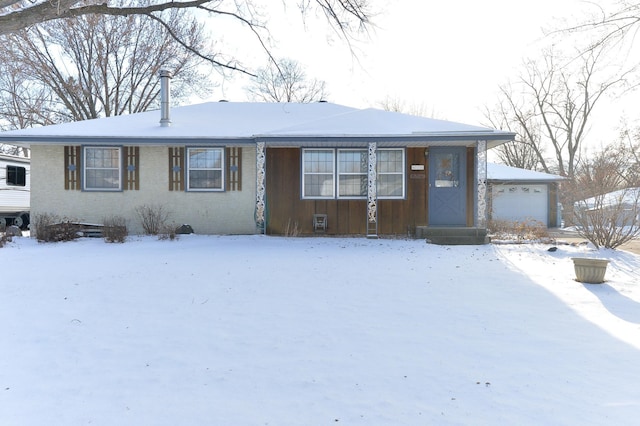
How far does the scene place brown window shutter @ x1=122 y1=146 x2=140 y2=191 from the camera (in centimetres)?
1185

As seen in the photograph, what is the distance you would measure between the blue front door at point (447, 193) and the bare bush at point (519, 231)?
142cm

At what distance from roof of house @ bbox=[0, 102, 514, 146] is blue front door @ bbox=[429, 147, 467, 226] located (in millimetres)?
884

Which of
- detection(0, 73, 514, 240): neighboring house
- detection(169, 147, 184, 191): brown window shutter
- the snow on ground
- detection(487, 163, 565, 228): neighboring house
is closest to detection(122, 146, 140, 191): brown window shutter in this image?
detection(0, 73, 514, 240): neighboring house

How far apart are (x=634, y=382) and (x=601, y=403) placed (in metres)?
0.56

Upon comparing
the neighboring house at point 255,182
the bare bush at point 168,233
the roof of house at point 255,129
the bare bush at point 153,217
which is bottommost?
the bare bush at point 168,233

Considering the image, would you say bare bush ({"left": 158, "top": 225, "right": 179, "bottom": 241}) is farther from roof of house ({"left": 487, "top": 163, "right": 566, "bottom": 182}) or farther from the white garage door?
the white garage door

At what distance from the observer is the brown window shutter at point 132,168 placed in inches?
467

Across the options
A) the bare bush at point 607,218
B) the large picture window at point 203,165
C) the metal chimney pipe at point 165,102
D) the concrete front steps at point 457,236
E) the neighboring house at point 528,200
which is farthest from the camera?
the neighboring house at point 528,200

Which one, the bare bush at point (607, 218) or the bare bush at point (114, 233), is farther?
the bare bush at point (114, 233)

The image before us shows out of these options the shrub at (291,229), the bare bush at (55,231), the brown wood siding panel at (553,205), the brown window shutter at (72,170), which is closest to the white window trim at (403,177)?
the shrub at (291,229)

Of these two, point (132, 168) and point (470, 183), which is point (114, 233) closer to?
point (132, 168)

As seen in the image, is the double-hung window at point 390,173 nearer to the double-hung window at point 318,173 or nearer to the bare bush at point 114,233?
the double-hung window at point 318,173

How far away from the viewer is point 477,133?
10305 mm

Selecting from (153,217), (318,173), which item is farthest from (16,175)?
(318,173)
